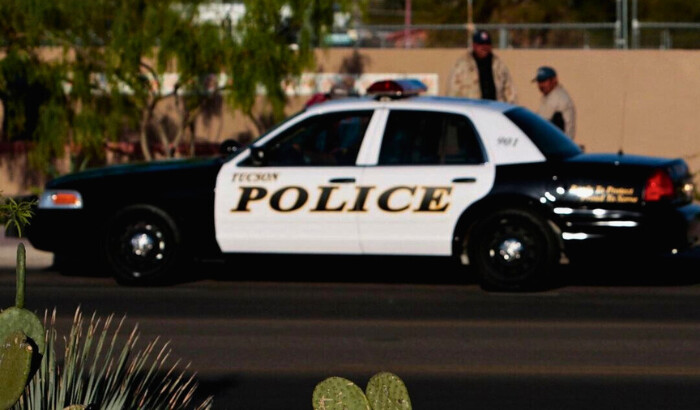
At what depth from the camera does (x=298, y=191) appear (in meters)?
12.3

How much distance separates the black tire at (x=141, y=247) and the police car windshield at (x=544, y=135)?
281cm

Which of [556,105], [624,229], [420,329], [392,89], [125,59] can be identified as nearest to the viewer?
[420,329]

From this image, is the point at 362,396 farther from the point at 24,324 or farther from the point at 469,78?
the point at 469,78

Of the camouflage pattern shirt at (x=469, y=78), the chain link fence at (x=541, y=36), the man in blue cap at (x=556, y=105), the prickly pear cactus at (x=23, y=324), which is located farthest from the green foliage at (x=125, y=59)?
the prickly pear cactus at (x=23, y=324)

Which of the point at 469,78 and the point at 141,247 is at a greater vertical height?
the point at 469,78

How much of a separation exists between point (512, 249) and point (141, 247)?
114 inches

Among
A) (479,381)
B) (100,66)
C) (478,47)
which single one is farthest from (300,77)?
(479,381)

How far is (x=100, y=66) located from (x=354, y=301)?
7719 millimetres

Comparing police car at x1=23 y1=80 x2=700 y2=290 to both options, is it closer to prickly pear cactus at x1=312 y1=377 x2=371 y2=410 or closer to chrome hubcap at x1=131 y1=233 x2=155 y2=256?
chrome hubcap at x1=131 y1=233 x2=155 y2=256

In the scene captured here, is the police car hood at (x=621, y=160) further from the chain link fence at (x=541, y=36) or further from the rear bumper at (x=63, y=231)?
the chain link fence at (x=541, y=36)

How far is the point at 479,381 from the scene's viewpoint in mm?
8484

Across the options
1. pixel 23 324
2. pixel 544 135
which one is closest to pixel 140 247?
pixel 544 135

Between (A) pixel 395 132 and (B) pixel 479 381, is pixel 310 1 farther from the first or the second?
(B) pixel 479 381

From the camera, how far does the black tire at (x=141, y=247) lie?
41.4 feet
